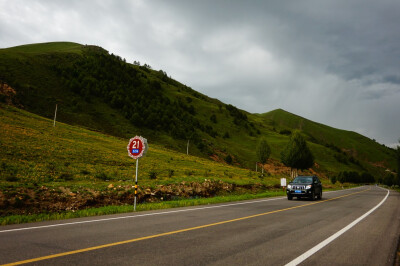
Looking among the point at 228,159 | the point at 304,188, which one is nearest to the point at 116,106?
the point at 228,159

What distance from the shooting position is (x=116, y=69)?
113938 millimetres

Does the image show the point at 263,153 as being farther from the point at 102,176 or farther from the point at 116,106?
the point at 102,176

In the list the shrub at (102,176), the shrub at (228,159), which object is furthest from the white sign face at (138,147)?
the shrub at (228,159)

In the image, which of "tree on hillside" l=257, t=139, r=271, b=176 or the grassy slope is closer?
the grassy slope

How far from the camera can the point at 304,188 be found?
19.4m

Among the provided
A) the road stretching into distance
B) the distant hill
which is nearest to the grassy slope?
the road stretching into distance

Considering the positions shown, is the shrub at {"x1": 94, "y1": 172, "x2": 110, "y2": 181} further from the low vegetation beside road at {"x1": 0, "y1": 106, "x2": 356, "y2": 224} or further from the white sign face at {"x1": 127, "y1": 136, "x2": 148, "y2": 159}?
the white sign face at {"x1": 127, "y1": 136, "x2": 148, "y2": 159}

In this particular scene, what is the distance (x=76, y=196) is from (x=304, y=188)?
49.6 ft

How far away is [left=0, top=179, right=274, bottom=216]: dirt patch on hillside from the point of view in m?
12.1

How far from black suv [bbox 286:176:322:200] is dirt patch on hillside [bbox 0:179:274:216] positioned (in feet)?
21.7

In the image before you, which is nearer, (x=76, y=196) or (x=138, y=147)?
(x=138, y=147)

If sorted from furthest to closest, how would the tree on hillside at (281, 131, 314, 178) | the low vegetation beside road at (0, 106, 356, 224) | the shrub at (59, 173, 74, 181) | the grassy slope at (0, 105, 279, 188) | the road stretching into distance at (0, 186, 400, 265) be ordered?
the tree on hillside at (281, 131, 314, 178) < the shrub at (59, 173, 74, 181) < the grassy slope at (0, 105, 279, 188) < the low vegetation beside road at (0, 106, 356, 224) < the road stretching into distance at (0, 186, 400, 265)

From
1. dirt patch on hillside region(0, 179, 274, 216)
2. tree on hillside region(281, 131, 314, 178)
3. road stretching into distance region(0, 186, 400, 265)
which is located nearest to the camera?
road stretching into distance region(0, 186, 400, 265)

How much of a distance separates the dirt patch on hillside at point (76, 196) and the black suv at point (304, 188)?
21.7 ft
